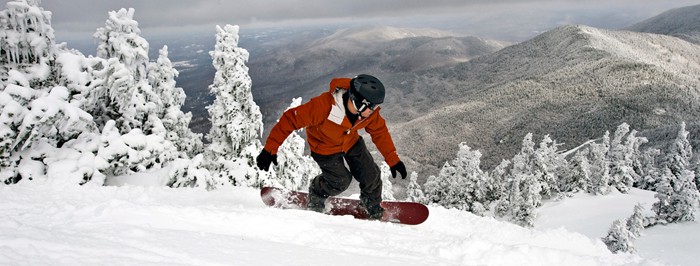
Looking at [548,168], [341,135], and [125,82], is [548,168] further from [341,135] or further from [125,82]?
[125,82]

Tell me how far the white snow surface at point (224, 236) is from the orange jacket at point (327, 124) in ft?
3.64

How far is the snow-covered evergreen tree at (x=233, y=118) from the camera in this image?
1226 cm

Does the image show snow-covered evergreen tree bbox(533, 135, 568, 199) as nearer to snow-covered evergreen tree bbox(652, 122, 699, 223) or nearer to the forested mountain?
snow-covered evergreen tree bbox(652, 122, 699, 223)

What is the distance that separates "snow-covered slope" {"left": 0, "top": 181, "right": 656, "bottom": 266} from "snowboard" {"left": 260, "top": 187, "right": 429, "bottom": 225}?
0.92 ft

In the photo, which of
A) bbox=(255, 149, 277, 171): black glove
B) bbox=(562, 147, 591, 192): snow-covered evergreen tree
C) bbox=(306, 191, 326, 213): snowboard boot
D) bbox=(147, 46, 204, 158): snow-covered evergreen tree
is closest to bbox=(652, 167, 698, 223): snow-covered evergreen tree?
bbox=(562, 147, 591, 192): snow-covered evergreen tree

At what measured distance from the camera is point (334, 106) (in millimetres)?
5109

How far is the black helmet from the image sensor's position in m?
4.69

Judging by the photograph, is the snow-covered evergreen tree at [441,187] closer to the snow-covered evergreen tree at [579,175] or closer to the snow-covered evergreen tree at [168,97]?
the snow-covered evergreen tree at [579,175]

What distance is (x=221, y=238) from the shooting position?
12.3 feet

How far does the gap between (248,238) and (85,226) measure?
1.64 metres

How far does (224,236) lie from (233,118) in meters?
9.20

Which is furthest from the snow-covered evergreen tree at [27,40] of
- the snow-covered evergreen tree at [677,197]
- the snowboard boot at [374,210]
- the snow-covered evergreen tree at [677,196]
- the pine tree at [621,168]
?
the pine tree at [621,168]

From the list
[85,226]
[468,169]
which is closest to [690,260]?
[468,169]

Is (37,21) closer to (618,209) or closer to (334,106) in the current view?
(334,106)
